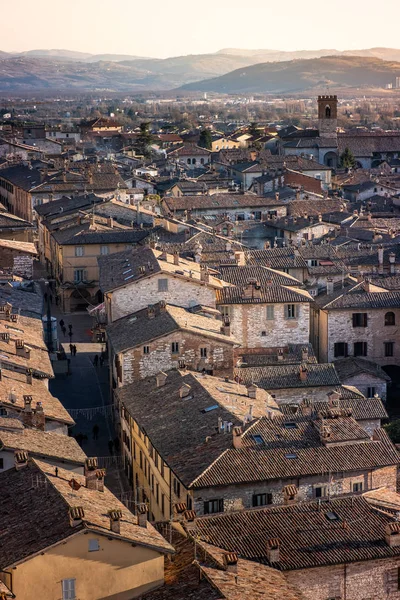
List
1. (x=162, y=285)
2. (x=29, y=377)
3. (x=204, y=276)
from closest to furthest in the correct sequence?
(x=29, y=377) → (x=162, y=285) → (x=204, y=276)

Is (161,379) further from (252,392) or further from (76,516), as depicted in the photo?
(76,516)

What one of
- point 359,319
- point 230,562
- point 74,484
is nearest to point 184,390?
point 74,484

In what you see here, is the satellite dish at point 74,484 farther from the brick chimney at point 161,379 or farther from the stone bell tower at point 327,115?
the stone bell tower at point 327,115

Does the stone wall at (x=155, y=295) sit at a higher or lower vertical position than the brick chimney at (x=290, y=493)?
higher

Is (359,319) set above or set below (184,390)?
below

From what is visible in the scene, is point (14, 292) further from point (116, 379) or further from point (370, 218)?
point (370, 218)

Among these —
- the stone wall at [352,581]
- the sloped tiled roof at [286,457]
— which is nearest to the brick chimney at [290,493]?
the sloped tiled roof at [286,457]
